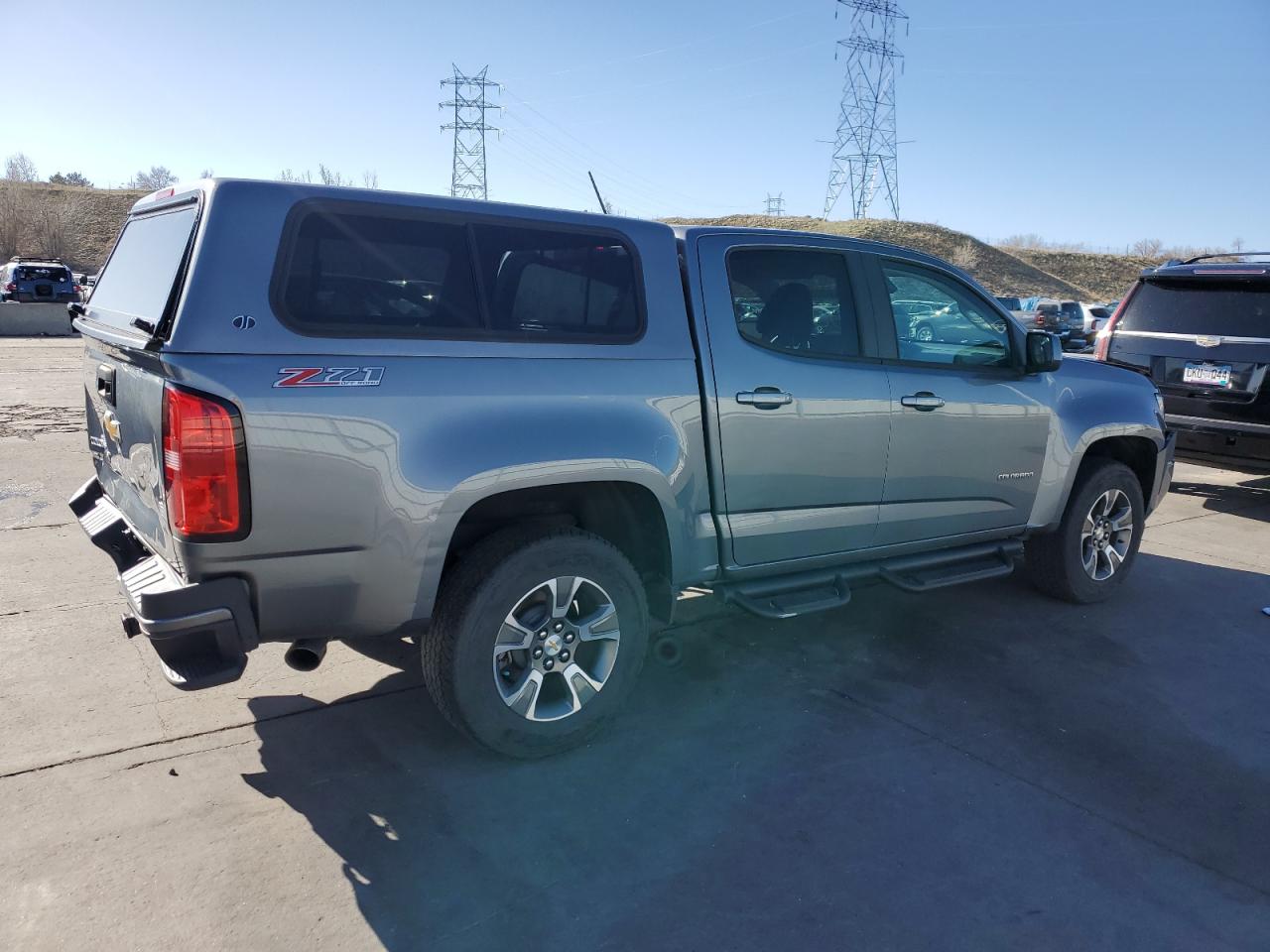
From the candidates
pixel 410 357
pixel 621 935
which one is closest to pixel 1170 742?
pixel 621 935

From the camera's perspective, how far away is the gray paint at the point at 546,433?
299cm

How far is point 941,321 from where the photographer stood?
199 inches

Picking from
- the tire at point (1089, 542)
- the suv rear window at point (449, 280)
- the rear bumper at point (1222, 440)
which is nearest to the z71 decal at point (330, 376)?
the suv rear window at point (449, 280)

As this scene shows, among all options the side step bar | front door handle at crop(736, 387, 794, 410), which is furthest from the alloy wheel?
front door handle at crop(736, 387, 794, 410)

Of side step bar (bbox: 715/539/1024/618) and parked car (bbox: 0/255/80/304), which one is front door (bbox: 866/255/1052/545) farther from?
parked car (bbox: 0/255/80/304)

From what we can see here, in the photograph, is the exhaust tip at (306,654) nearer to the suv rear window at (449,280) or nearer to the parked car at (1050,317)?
the suv rear window at (449,280)

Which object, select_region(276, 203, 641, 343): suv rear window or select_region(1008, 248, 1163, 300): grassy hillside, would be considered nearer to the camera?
select_region(276, 203, 641, 343): suv rear window

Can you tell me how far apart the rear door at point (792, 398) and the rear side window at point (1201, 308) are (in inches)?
203

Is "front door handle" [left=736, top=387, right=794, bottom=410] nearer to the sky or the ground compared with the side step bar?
nearer to the sky

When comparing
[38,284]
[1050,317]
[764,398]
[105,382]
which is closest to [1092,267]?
[1050,317]

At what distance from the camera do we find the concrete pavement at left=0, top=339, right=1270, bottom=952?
9.23 ft

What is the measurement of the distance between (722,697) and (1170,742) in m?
1.89

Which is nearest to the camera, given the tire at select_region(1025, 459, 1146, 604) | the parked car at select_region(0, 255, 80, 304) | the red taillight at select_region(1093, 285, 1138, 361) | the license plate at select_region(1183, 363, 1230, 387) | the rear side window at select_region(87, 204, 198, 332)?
the rear side window at select_region(87, 204, 198, 332)

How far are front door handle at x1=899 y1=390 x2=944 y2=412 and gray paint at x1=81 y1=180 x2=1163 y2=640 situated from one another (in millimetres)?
40
